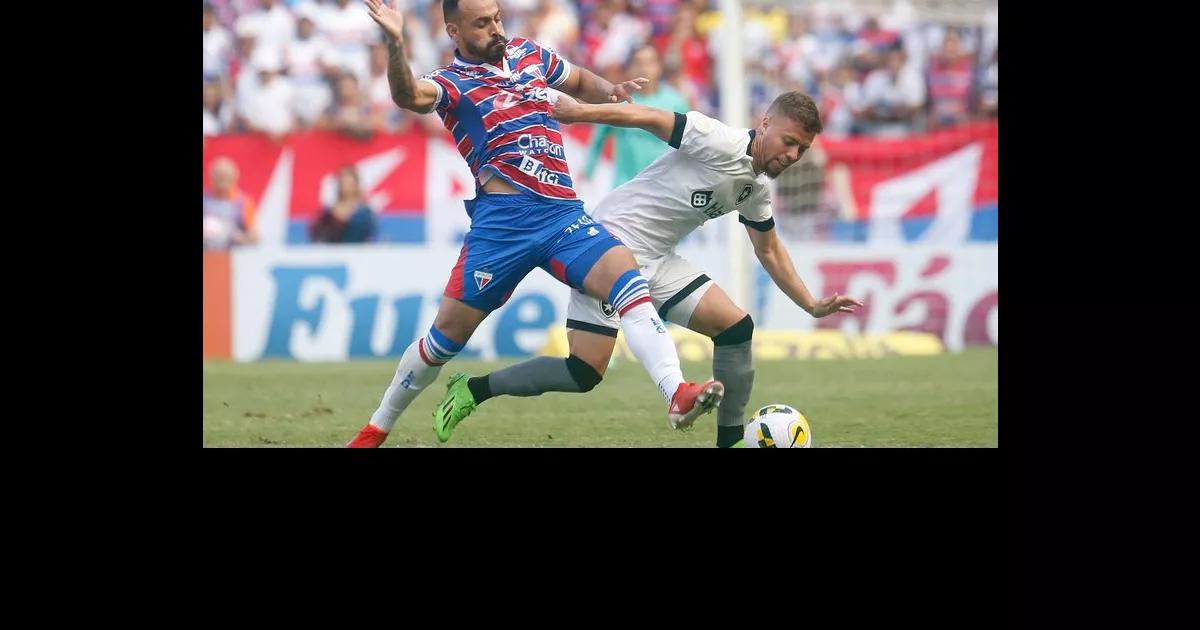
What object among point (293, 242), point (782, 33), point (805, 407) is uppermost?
point (782, 33)

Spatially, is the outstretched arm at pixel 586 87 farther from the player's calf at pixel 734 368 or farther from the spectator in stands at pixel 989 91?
the spectator in stands at pixel 989 91

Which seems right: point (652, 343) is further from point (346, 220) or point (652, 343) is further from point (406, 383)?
point (346, 220)

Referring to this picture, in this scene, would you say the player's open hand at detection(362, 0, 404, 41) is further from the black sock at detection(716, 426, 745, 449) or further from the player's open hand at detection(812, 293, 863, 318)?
the black sock at detection(716, 426, 745, 449)

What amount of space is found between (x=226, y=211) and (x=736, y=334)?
9.91 meters

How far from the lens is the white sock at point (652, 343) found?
732 centimetres

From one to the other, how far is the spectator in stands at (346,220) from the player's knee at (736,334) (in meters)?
8.86

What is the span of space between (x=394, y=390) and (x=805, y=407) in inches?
144

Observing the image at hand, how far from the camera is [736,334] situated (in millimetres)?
8219

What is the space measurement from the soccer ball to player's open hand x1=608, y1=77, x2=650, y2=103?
74.2 inches

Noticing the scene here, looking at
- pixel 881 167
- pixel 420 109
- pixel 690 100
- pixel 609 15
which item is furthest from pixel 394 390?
pixel 609 15

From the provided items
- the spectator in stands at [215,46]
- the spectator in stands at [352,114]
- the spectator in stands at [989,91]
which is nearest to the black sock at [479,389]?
the spectator in stands at [352,114]

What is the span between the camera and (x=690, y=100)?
20.0 meters

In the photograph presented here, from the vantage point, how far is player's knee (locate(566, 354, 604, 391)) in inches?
326

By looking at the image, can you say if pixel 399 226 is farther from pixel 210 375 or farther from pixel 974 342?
pixel 974 342
